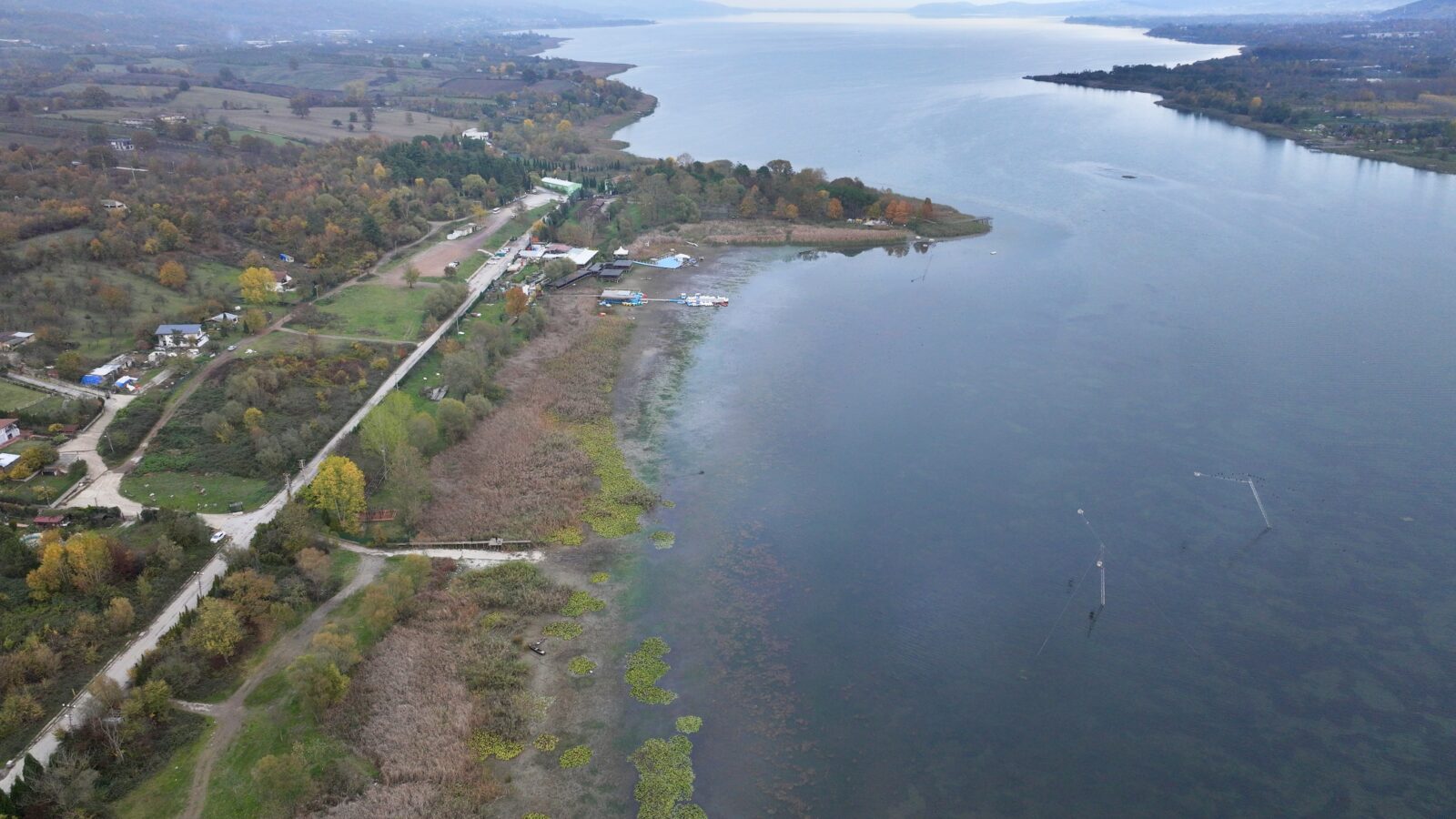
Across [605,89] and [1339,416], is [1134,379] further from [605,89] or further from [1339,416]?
[605,89]

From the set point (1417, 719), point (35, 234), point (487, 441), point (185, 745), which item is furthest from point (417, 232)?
point (1417, 719)

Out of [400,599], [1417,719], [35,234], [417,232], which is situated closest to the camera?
[1417,719]

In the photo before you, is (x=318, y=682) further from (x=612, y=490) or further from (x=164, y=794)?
(x=612, y=490)

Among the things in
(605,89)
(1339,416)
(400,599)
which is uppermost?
(605,89)

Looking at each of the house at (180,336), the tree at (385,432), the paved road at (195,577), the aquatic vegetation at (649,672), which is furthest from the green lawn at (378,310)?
the aquatic vegetation at (649,672)

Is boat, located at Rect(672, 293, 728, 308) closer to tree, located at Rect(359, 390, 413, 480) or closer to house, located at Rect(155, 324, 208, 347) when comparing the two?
tree, located at Rect(359, 390, 413, 480)
